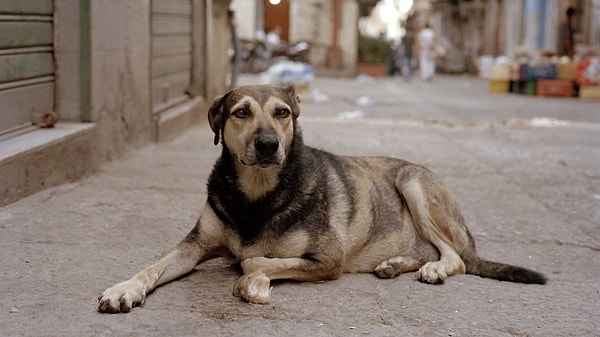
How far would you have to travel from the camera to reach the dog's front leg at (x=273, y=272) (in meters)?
4.25

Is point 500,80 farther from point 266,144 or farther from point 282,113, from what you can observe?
point 266,144

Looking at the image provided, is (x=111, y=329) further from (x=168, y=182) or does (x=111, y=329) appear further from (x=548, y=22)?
(x=548, y=22)

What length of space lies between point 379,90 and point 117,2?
1627cm

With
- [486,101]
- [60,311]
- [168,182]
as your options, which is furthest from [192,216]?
[486,101]

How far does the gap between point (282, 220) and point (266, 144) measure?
47 centimetres

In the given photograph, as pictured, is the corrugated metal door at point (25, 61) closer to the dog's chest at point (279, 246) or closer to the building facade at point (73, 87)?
the building facade at point (73, 87)

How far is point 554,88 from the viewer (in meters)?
21.2

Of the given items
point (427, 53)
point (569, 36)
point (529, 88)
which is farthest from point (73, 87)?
point (427, 53)

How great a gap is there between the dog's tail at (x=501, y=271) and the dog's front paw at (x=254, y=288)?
1.47 meters

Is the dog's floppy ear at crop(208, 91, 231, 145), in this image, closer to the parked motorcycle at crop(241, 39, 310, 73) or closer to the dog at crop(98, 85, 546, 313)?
the dog at crop(98, 85, 546, 313)

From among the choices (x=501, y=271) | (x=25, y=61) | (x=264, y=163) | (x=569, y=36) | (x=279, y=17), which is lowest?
(x=501, y=271)

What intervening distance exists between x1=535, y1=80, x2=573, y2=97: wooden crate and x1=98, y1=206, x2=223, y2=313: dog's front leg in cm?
1779

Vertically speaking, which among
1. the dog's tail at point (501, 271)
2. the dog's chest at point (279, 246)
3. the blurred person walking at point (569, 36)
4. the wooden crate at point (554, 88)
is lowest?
the dog's tail at point (501, 271)

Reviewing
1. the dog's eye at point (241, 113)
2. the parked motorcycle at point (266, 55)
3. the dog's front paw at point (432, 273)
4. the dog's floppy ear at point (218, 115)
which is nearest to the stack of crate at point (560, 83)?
the parked motorcycle at point (266, 55)
